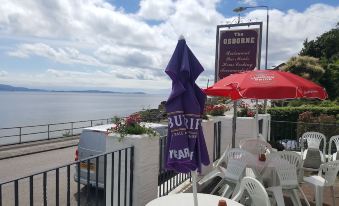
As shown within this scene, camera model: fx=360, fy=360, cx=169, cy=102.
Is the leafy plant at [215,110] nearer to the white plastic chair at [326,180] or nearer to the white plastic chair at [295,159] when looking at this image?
the white plastic chair at [295,159]

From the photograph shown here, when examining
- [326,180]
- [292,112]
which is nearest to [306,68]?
[292,112]

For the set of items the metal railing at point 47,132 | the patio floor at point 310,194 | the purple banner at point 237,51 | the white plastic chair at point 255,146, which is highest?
the purple banner at point 237,51

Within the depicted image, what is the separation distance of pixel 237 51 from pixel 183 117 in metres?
5.55

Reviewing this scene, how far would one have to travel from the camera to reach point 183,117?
3.06 metres

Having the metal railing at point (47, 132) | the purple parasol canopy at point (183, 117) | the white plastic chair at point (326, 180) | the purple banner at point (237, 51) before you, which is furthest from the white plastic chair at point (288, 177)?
the metal railing at point (47, 132)

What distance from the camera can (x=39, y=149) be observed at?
52.0ft

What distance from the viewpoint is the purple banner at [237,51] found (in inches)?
317

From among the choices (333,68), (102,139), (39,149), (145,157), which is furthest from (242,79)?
(333,68)

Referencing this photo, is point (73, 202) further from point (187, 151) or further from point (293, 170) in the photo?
point (187, 151)

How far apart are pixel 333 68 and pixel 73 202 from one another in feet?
105

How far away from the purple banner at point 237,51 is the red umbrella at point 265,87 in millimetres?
2446

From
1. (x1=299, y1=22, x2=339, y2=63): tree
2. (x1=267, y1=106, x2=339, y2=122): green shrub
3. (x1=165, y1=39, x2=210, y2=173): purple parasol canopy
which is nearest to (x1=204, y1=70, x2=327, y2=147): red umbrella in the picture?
(x1=165, y1=39, x2=210, y2=173): purple parasol canopy

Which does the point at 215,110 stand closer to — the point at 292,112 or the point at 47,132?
the point at 292,112

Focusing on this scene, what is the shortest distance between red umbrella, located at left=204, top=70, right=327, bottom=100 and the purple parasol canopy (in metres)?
2.04
